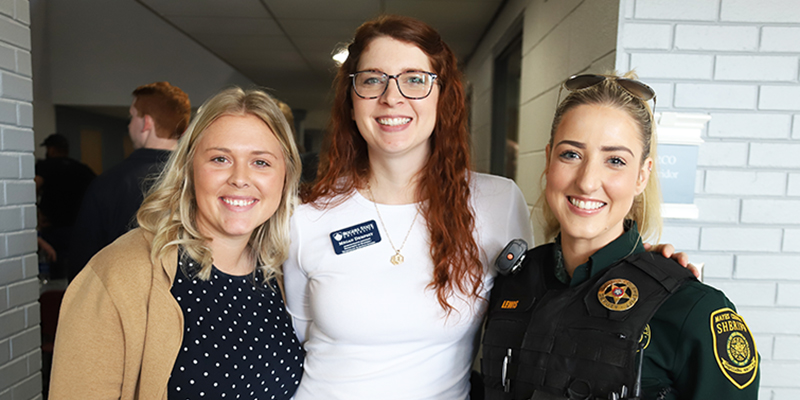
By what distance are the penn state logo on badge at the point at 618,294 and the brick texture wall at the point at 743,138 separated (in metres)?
1.07

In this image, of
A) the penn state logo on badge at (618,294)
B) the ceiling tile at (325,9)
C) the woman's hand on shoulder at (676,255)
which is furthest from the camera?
the ceiling tile at (325,9)

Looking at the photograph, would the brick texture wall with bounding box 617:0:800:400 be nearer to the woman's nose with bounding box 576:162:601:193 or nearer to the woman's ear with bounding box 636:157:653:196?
the woman's ear with bounding box 636:157:653:196

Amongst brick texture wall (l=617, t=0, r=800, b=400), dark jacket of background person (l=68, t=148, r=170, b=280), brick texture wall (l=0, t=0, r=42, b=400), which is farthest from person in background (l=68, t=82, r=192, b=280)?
brick texture wall (l=617, t=0, r=800, b=400)

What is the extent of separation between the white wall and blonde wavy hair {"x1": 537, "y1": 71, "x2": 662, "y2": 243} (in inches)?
23.5

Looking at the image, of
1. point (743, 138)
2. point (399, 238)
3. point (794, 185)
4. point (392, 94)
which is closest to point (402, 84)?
point (392, 94)

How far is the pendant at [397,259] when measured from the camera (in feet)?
4.74

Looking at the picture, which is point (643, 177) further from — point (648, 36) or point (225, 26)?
point (225, 26)

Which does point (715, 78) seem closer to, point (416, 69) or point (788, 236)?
point (788, 236)

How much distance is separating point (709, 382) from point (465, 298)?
26.5 inches

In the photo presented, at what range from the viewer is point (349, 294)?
140 cm

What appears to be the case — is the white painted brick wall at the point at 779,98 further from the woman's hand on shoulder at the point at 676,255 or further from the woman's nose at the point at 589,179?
the woman's nose at the point at 589,179

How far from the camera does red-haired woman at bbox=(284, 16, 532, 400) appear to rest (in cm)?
139

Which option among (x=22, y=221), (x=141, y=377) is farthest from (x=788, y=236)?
(x=22, y=221)

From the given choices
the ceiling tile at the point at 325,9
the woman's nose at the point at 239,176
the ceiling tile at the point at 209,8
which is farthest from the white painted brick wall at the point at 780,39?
the ceiling tile at the point at 209,8
